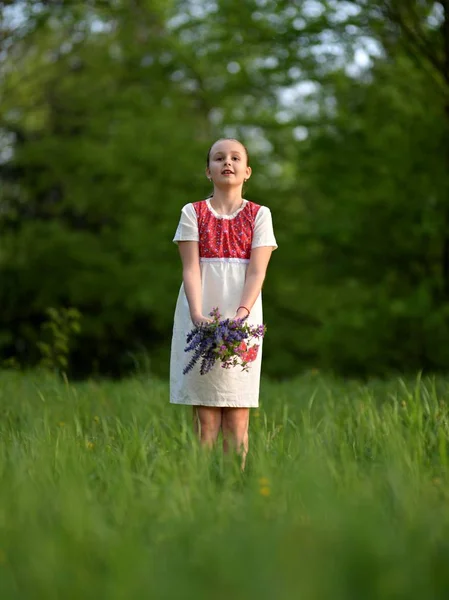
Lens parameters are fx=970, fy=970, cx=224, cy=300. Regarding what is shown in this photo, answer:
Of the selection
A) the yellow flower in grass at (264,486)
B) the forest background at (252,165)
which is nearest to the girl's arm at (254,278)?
the yellow flower in grass at (264,486)

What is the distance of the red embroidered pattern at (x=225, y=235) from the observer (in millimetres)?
4180

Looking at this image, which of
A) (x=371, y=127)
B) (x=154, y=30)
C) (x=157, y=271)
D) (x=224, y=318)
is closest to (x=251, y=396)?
(x=224, y=318)

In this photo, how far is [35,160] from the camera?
54.7 feet

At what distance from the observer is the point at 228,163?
421 centimetres

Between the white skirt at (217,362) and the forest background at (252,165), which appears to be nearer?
the white skirt at (217,362)

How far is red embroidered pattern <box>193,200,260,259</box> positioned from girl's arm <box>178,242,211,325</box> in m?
0.05

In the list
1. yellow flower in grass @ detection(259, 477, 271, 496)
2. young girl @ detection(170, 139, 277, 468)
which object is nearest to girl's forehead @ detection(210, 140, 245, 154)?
young girl @ detection(170, 139, 277, 468)

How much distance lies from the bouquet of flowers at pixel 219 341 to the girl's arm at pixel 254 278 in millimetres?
71

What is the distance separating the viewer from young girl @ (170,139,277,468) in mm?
4074

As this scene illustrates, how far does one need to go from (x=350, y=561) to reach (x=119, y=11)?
1260 cm

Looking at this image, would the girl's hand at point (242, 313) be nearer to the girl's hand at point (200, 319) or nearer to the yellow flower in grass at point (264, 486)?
the girl's hand at point (200, 319)

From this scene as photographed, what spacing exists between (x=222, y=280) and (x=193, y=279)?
0.13 meters

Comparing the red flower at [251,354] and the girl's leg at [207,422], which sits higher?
the red flower at [251,354]

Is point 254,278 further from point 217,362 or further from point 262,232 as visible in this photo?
point 217,362
